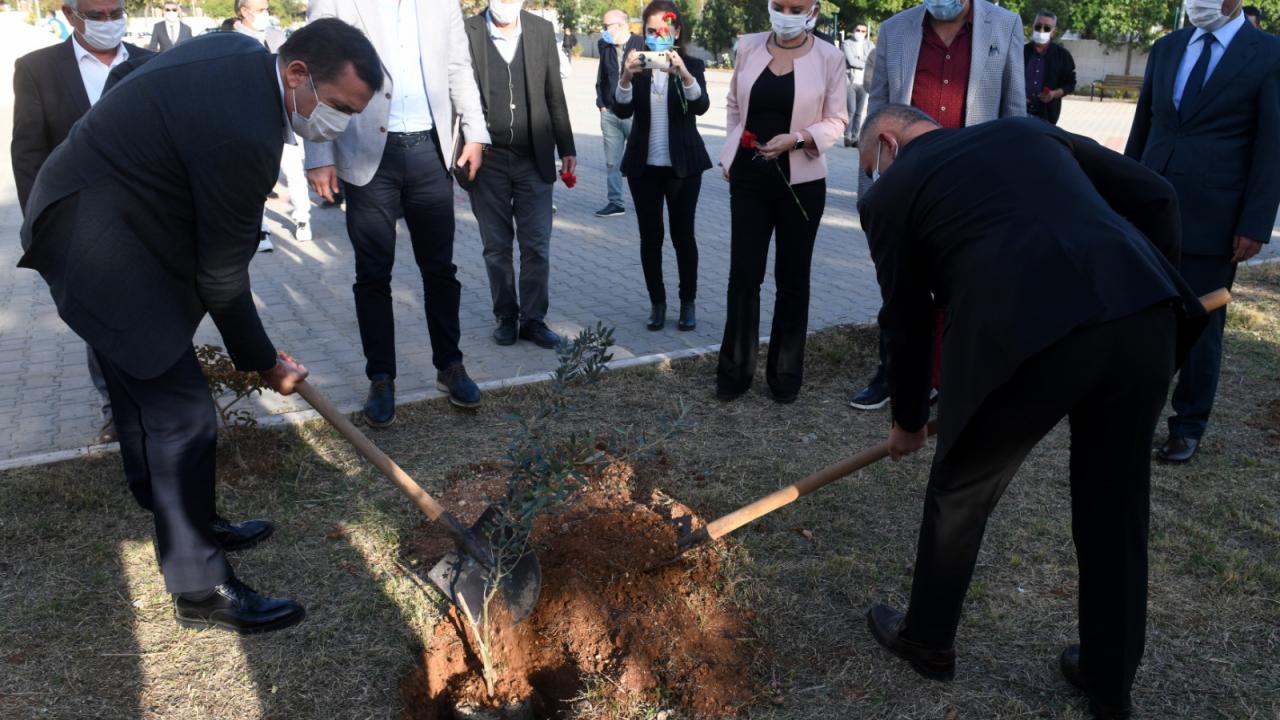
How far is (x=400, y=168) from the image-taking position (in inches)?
181

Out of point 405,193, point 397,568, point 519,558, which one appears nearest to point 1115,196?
point 519,558

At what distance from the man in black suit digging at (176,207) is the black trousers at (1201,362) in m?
3.65

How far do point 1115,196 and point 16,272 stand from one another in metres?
7.77

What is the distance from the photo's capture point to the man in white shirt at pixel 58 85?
13.3 ft

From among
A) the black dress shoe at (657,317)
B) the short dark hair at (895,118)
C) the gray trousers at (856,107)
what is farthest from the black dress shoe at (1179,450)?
the gray trousers at (856,107)

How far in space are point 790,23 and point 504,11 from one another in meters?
1.68

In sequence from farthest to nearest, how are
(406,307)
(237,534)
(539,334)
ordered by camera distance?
(406,307), (539,334), (237,534)

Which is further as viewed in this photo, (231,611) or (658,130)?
(658,130)

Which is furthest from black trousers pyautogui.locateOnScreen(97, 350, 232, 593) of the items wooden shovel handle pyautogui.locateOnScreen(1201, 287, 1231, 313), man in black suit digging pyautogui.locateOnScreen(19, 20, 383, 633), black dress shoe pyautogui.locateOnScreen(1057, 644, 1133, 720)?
wooden shovel handle pyautogui.locateOnScreen(1201, 287, 1231, 313)

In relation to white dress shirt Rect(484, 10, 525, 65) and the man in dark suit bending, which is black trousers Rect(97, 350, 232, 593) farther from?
white dress shirt Rect(484, 10, 525, 65)

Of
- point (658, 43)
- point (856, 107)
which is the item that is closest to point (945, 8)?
point (658, 43)

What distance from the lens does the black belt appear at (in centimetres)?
455

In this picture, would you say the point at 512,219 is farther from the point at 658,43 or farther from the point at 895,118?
the point at 895,118

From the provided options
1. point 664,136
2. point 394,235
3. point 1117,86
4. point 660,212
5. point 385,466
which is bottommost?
point 1117,86
